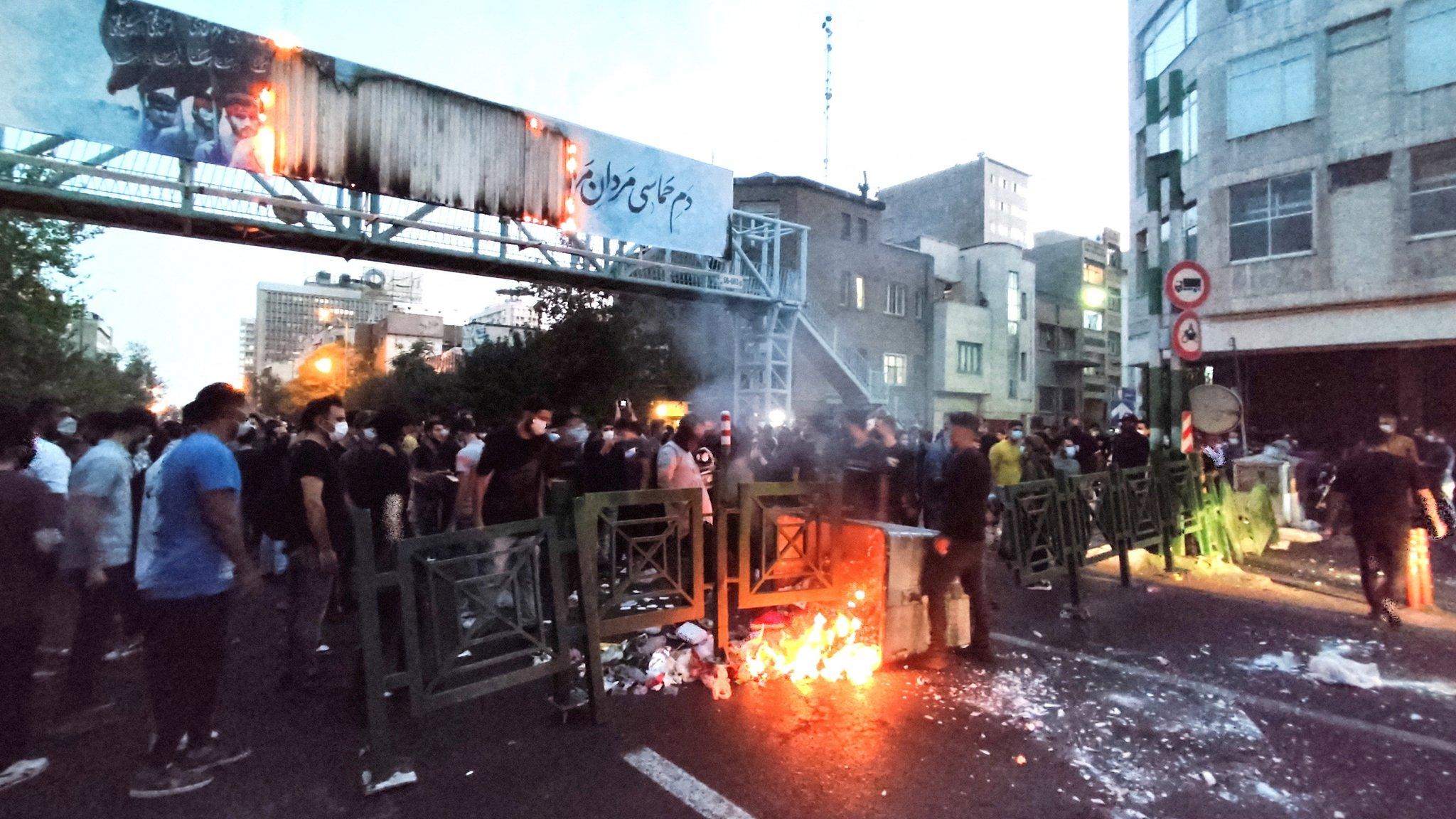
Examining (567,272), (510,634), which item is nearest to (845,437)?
(510,634)

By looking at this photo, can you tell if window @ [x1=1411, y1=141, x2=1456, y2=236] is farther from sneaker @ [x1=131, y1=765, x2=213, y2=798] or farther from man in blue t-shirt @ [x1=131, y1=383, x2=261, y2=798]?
sneaker @ [x1=131, y1=765, x2=213, y2=798]

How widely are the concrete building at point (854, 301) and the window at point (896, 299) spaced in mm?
32

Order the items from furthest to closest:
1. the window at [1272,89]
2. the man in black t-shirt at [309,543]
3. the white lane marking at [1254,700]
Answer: the window at [1272,89] → the man in black t-shirt at [309,543] → the white lane marking at [1254,700]

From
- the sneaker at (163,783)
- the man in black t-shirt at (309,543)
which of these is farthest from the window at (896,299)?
the sneaker at (163,783)

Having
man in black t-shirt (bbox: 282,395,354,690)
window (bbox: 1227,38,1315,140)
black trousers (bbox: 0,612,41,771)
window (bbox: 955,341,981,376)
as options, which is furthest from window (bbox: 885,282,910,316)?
black trousers (bbox: 0,612,41,771)

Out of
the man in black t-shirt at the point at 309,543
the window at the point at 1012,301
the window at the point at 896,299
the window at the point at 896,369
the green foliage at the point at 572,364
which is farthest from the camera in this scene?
the window at the point at 1012,301

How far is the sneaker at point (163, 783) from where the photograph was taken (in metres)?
3.60

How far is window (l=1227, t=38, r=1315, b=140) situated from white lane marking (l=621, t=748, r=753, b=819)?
69.5 feet

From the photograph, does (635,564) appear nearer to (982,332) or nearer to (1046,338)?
(982,332)

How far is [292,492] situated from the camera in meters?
5.10

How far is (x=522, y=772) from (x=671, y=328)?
2206 cm

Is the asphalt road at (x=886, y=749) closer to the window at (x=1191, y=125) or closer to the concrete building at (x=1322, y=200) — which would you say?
the concrete building at (x=1322, y=200)

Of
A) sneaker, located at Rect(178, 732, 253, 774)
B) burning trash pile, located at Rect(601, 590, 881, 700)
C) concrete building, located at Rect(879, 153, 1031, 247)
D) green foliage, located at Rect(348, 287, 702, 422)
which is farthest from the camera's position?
concrete building, located at Rect(879, 153, 1031, 247)

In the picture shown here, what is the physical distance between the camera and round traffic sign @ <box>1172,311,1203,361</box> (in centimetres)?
902
